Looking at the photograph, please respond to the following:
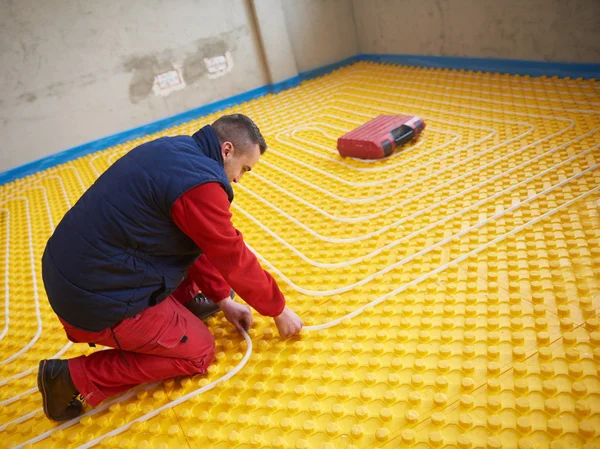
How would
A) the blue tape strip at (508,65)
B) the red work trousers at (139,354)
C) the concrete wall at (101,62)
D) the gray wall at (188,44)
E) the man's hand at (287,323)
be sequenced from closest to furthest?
the red work trousers at (139,354) → the man's hand at (287,323) → the blue tape strip at (508,65) → the gray wall at (188,44) → the concrete wall at (101,62)

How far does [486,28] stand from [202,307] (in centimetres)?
472

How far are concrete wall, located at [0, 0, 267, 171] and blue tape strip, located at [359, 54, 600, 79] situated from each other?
8.11ft

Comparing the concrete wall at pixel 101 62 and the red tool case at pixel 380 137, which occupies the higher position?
the concrete wall at pixel 101 62

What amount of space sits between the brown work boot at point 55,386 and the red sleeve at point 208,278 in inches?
27.8

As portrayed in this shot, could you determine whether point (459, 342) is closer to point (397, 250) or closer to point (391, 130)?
point (397, 250)

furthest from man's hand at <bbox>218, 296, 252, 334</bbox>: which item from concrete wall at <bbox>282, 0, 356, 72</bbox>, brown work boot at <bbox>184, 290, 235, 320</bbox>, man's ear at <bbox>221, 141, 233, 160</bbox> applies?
concrete wall at <bbox>282, 0, 356, 72</bbox>

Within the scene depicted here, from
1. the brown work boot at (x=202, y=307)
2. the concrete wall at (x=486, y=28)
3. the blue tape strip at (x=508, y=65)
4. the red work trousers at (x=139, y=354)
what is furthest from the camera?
the blue tape strip at (x=508, y=65)

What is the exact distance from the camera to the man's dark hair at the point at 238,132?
193cm

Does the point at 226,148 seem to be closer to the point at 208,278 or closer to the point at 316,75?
the point at 208,278

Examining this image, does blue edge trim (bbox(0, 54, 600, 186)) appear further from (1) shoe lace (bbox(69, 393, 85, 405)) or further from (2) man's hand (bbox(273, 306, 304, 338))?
(1) shoe lace (bbox(69, 393, 85, 405))

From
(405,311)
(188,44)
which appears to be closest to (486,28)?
(188,44)

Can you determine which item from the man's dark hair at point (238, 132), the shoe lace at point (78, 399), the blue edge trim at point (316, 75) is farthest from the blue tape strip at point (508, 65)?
the shoe lace at point (78, 399)

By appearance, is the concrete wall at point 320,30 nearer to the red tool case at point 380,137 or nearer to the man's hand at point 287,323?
the red tool case at point 380,137

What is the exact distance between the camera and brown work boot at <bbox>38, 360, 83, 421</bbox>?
1.94 meters
